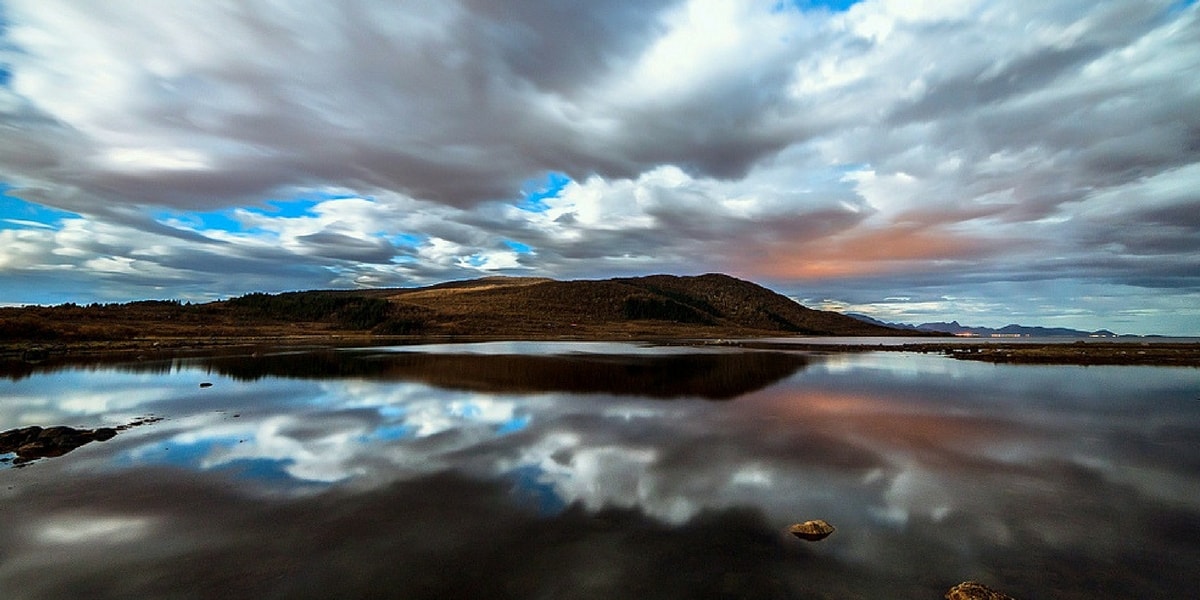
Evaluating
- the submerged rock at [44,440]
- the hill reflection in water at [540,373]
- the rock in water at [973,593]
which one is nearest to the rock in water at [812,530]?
the rock in water at [973,593]

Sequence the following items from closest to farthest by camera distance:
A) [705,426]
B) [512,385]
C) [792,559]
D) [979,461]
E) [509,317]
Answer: [792,559], [979,461], [705,426], [512,385], [509,317]

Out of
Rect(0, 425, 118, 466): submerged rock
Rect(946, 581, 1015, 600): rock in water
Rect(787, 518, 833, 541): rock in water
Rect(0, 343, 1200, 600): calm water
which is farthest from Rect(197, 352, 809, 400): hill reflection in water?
Rect(946, 581, 1015, 600): rock in water

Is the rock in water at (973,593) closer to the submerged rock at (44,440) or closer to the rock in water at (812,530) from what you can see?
the rock in water at (812,530)

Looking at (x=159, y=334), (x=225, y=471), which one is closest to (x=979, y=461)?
(x=225, y=471)

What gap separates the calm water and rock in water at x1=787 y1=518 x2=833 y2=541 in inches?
9.9

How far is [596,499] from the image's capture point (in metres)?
14.8

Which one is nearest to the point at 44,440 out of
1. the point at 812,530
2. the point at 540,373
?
the point at 812,530

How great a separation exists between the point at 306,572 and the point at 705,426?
59.0 feet

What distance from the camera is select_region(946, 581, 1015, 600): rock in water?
30.7 feet

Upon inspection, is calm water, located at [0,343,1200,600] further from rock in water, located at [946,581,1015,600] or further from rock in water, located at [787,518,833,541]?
rock in water, located at [946,581,1015,600]

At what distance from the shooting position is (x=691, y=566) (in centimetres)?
1084

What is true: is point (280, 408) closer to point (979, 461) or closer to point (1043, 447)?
point (979, 461)

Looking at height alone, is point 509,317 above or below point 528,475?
above

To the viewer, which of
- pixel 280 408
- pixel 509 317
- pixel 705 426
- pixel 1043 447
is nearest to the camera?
pixel 1043 447
